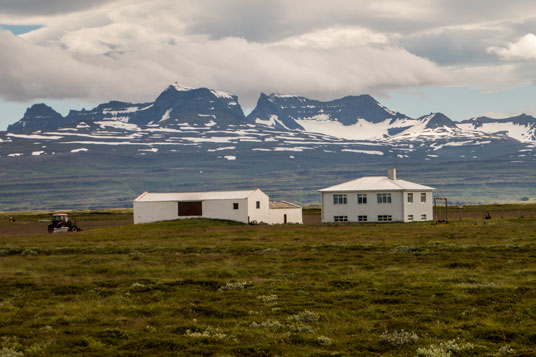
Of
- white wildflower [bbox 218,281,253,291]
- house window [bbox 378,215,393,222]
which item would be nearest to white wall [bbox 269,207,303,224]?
house window [bbox 378,215,393,222]

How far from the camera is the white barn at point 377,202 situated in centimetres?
9781

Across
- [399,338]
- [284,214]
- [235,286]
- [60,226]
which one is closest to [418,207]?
[284,214]

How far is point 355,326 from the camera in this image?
71.8 feet

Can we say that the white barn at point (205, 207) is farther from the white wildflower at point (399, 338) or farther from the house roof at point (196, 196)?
the white wildflower at point (399, 338)

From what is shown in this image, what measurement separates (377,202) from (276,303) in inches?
2917

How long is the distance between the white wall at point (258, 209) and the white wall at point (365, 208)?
392 inches

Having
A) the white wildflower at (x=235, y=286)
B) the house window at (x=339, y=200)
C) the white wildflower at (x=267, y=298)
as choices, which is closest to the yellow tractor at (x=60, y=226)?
the house window at (x=339, y=200)

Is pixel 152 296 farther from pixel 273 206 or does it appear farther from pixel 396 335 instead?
pixel 273 206

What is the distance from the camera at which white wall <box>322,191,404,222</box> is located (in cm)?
9775

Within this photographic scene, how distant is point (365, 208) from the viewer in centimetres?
9931

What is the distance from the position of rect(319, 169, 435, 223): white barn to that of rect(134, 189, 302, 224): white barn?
10320mm

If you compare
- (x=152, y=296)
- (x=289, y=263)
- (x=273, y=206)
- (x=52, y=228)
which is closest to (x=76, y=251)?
(x=289, y=263)

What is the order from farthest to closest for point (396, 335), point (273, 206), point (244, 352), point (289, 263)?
point (273, 206) < point (289, 263) < point (396, 335) < point (244, 352)

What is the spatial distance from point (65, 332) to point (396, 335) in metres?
9.93
